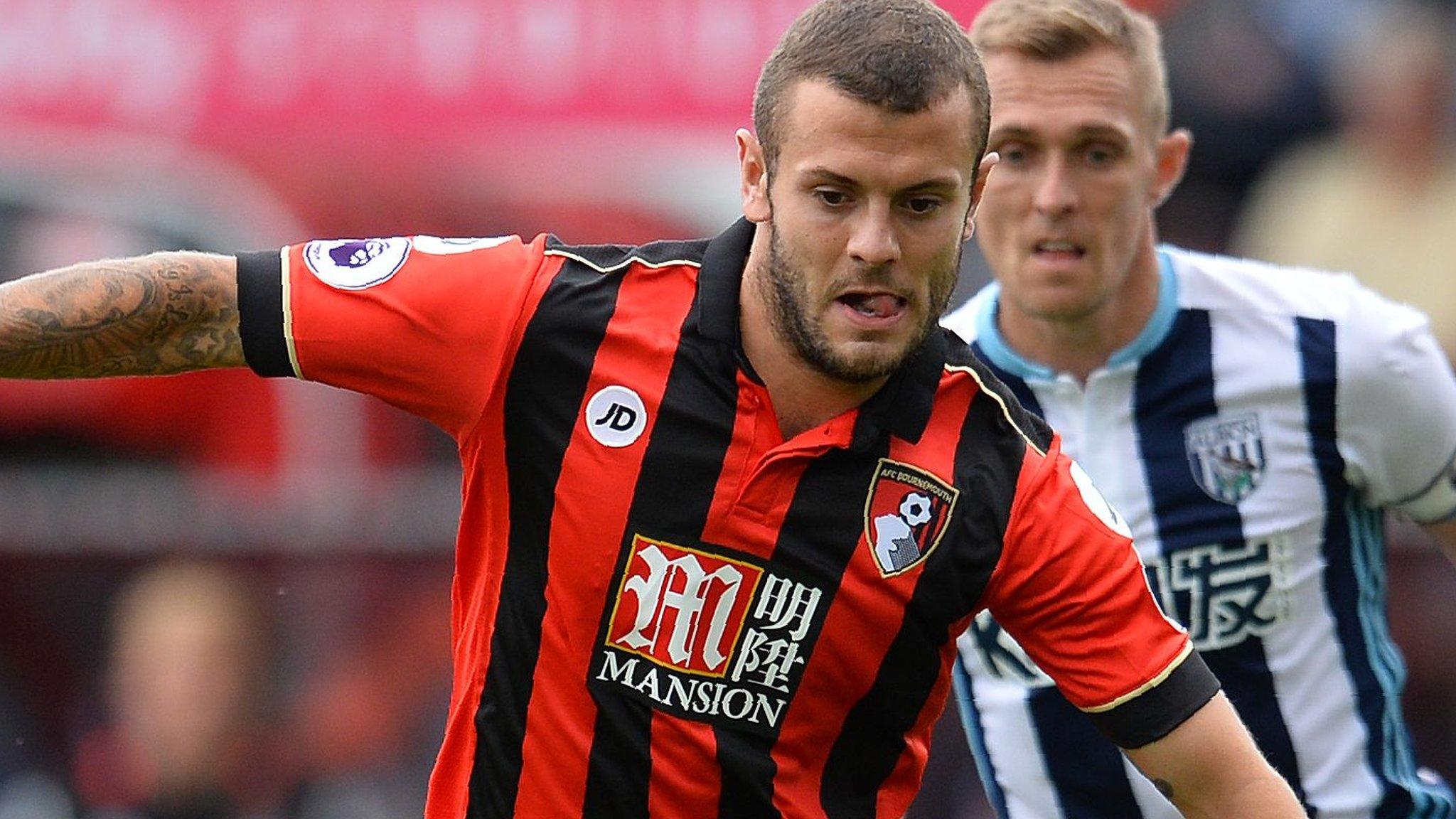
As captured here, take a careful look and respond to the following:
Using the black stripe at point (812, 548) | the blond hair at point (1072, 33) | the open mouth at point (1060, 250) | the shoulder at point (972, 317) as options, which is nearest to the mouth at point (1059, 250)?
the open mouth at point (1060, 250)

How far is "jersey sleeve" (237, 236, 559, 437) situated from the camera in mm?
3188

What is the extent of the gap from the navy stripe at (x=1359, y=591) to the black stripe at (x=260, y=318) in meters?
2.01

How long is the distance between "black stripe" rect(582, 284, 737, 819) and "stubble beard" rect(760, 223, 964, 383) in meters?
0.13

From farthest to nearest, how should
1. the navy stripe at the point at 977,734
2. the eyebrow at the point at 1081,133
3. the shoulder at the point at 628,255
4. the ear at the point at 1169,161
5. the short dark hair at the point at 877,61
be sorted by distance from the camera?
the ear at the point at 1169,161 < the navy stripe at the point at 977,734 < the eyebrow at the point at 1081,133 < the shoulder at the point at 628,255 < the short dark hair at the point at 877,61

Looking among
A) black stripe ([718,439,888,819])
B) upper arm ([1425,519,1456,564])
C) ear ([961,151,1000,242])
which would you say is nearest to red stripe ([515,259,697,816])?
black stripe ([718,439,888,819])

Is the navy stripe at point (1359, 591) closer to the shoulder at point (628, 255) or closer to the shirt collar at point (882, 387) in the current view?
the shirt collar at point (882, 387)

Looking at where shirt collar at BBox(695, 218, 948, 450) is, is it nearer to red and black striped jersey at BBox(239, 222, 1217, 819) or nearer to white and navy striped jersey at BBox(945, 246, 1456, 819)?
red and black striped jersey at BBox(239, 222, 1217, 819)

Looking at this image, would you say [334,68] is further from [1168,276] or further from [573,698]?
[573,698]

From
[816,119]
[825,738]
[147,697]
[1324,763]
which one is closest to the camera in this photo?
[816,119]

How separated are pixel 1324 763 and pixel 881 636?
131cm

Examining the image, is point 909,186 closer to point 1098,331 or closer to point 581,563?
point 581,563

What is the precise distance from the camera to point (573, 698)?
10.9 feet

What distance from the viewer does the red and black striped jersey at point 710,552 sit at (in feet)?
10.8

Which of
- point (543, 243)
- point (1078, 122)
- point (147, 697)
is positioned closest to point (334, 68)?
point (147, 697)
